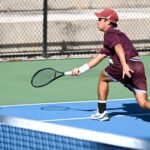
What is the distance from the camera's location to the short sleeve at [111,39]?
8609mm

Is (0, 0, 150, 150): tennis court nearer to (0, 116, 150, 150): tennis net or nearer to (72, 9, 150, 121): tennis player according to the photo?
(0, 116, 150, 150): tennis net

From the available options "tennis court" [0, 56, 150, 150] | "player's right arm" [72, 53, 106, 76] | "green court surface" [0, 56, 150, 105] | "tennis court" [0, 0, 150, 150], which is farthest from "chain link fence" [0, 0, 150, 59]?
"player's right arm" [72, 53, 106, 76]

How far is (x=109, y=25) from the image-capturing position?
349 inches

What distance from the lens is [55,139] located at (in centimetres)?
520

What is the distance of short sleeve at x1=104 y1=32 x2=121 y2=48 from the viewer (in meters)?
8.61

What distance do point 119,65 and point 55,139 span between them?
11.8 ft

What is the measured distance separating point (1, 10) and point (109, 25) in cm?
880

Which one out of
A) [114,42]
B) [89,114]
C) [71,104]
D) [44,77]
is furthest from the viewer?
[71,104]

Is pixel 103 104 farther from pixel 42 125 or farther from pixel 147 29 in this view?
pixel 147 29

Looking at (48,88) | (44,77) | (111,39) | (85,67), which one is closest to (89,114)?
(44,77)

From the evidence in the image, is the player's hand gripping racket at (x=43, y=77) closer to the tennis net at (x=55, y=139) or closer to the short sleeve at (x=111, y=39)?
the short sleeve at (x=111, y=39)

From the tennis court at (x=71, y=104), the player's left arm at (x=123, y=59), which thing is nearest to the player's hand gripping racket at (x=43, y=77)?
the tennis court at (x=71, y=104)

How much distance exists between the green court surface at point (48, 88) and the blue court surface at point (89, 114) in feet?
1.30

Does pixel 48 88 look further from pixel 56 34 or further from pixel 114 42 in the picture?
pixel 56 34
